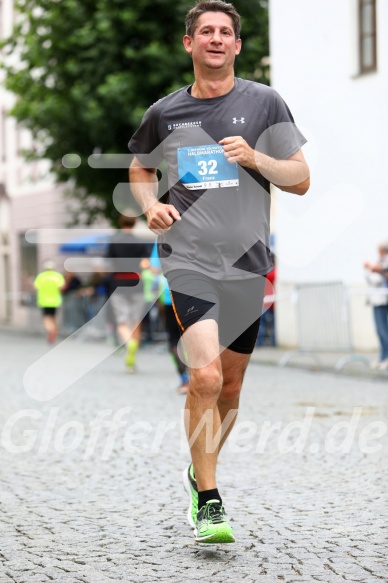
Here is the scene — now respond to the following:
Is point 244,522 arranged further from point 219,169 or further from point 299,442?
point 299,442

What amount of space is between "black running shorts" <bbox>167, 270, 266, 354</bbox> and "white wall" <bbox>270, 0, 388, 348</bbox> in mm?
13862

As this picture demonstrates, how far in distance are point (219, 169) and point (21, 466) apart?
10.2ft

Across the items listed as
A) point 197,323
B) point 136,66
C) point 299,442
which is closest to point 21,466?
point 299,442

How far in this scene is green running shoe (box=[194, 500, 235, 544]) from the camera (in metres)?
4.71

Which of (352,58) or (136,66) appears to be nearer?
(352,58)

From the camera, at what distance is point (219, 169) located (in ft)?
16.3

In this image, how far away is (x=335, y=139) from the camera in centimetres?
2044

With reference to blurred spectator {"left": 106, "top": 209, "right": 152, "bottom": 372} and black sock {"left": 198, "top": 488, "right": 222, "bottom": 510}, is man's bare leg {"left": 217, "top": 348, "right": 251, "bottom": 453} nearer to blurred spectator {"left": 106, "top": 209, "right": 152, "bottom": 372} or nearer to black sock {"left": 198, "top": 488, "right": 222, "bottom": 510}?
black sock {"left": 198, "top": 488, "right": 222, "bottom": 510}

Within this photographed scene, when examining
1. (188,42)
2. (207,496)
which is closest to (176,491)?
(207,496)

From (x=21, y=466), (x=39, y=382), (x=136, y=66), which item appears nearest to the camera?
(x=21, y=466)

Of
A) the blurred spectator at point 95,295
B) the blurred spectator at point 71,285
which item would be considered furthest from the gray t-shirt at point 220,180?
the blurred spectator at point 71,285

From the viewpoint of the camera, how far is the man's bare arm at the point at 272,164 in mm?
4863

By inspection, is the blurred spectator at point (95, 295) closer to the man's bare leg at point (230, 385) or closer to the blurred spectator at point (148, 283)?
the blurred spectator at point (148, 283)

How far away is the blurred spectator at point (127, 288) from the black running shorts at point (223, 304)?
9.61 m
